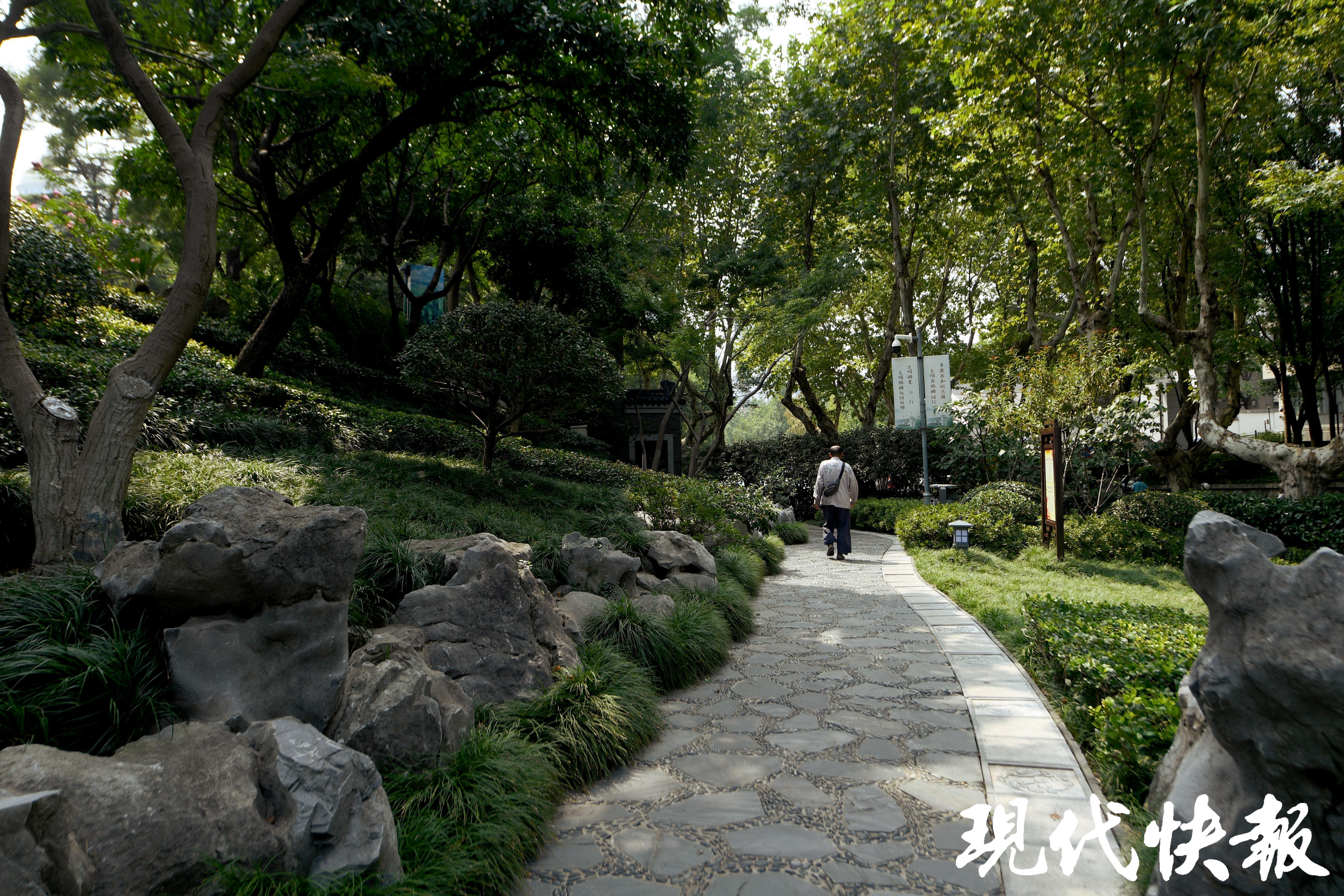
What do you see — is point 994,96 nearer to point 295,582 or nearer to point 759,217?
point 759,217

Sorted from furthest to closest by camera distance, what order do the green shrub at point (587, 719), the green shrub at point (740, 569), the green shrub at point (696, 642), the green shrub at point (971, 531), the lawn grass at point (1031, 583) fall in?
1. the green shrub at point (971, 531)
2. the green shrub at point (740, 569)
3. the lawn grass at point (1031, 583)
4. the green shrub at point (696, 642)
5. the green shrub at point (587, 719)

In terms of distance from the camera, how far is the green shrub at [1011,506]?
11883 millimetres

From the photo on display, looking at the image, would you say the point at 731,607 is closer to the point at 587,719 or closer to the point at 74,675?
the point at 587,719

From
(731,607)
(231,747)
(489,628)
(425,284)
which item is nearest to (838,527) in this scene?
(731,607)

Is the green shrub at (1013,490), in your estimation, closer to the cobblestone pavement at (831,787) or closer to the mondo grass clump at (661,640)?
the cobblestone pavement at (831,787)

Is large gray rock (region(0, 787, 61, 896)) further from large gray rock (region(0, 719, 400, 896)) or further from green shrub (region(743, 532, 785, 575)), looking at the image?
green shrub (region(743, 532, 785, 575))

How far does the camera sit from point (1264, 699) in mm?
1933

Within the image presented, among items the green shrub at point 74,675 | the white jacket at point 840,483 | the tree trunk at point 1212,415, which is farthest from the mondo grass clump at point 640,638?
the tree trunk at point 1212,415

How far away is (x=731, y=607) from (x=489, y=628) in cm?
295

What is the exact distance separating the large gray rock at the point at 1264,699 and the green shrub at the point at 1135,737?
70cm

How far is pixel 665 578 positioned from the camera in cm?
708

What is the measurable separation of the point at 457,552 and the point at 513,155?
8.83 metres

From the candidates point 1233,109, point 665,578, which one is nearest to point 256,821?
point 665,578

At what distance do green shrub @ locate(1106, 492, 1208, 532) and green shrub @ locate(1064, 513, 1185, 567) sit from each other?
4.5 inches
